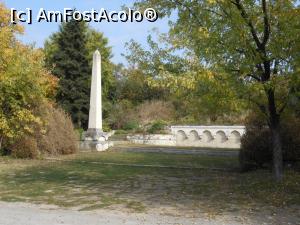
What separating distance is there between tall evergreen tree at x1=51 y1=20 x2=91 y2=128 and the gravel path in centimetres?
3640

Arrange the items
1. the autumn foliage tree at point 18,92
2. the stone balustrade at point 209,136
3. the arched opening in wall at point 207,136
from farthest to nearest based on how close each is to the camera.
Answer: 1. the arched opening in wall at point 207,136
2. the stone balustrade at point 209,136
3. the autumn foliage tree at point 18,92

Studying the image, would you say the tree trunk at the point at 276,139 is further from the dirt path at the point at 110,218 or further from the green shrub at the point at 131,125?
the green shrub at the point at 131,125

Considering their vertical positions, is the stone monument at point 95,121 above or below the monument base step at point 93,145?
above

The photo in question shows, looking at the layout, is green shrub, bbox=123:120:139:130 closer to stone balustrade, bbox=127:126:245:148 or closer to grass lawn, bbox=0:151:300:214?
stone balustrade, bbox=127:126:245:148

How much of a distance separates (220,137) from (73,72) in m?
17.3

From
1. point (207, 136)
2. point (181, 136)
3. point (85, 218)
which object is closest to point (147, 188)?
point (85, 218)

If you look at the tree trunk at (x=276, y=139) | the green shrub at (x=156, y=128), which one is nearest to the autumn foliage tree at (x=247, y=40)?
the tree trunk at (x=276, y=139)

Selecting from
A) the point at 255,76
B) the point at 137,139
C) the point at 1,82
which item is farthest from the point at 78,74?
the point at 255,76

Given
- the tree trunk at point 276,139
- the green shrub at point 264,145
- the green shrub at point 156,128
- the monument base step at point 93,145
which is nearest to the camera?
the tree trunk at point 276,139

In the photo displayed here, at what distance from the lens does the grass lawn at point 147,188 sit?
10359 millimetres

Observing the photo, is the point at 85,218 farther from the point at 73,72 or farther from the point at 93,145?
the point at 73,72

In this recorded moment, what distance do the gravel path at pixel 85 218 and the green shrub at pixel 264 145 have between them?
26.7 ft

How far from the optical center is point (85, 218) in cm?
856

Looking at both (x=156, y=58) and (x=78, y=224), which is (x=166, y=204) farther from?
(x=156, y=58)
